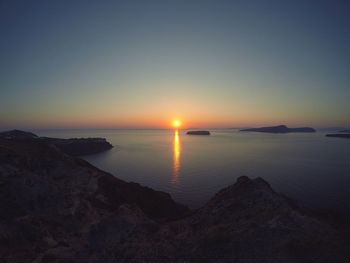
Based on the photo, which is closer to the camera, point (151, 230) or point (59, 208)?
point (151, 230)

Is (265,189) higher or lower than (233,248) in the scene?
higher

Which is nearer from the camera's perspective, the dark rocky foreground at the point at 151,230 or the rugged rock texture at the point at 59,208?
the dark rocky foreground at the point at 151,230

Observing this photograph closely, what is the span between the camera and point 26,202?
24.3 metres

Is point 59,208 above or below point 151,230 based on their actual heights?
above

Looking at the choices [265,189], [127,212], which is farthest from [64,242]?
[265,189]

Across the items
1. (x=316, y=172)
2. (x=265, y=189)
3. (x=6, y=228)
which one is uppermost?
(x=265, y=189)

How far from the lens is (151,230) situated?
69.4 ft

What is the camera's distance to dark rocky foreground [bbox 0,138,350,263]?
49.6 feet

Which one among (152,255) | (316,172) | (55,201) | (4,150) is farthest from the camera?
(316,172)

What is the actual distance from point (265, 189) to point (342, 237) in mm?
7517

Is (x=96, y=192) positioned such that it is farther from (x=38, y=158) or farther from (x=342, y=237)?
(x=342, y=237)

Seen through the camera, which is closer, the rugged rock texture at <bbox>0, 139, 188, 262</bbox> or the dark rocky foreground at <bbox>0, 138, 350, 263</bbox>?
the dark rocky foreground at <bbox>0, 138, 350, 263</bbox>

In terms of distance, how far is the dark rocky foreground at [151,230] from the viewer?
15109 millimetres

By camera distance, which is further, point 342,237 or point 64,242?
point 64,242
